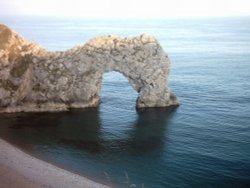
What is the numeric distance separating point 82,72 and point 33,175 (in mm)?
32300

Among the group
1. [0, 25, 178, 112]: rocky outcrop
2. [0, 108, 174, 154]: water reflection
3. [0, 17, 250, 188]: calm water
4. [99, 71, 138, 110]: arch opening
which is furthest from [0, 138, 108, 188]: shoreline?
[99, 71, 138, 110]: arch opening

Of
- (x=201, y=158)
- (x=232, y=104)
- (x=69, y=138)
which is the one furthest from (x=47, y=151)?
(x=232, y=104)

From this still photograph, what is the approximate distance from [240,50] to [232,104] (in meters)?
77.2

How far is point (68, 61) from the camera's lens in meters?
75.3

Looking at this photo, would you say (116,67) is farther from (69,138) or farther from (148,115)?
(69,138)

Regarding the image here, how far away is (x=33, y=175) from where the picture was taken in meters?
45.9

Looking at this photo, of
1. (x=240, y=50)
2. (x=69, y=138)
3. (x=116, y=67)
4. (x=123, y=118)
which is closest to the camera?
(x=69, y=138)

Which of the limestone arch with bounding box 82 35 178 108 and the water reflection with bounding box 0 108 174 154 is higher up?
the limestone arch with bounding box 82 35 178 108

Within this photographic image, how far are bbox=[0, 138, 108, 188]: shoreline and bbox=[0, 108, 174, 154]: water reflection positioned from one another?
6336 mm

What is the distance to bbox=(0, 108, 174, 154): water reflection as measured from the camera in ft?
189

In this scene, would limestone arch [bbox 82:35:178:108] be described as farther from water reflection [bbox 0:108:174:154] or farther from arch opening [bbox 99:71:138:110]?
arch opening [bbox 99:71:138:110]

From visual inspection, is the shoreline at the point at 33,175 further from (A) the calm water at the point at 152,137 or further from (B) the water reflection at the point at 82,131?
(B) the water reflection at the point at 82,131

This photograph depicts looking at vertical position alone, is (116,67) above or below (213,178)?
above

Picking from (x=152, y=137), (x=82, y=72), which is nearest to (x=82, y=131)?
(x=152, y=137)
